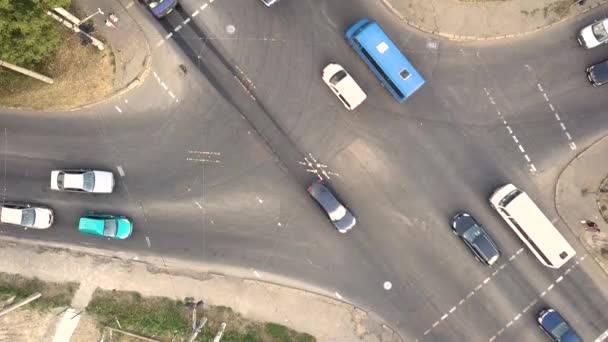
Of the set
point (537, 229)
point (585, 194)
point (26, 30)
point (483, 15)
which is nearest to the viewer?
point (26, 30)

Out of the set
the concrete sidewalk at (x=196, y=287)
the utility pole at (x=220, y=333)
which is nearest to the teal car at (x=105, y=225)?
the concrete sidewalk at (x=196, y=287)

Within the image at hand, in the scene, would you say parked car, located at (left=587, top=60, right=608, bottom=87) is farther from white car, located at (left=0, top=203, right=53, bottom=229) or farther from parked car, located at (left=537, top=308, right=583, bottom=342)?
white car, located at (left=0, top=203, right=53, bottom=229)

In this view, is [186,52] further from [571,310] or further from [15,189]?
[571,310]

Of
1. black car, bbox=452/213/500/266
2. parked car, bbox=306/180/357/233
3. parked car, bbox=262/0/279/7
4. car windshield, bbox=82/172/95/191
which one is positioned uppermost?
parked car, bbox=262/0/279/7

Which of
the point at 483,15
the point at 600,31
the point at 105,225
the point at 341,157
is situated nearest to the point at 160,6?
the point at 105,225

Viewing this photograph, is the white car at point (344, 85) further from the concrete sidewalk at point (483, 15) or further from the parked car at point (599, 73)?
the parked car at point (599, 73)

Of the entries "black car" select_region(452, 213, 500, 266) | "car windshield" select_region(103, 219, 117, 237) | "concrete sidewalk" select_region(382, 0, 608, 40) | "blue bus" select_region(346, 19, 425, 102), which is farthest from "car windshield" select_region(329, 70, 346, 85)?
"car windshield" select_region(103, 219, 117, 237)

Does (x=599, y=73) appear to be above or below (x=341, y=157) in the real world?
below

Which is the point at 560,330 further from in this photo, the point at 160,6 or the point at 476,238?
the point at 160,6
